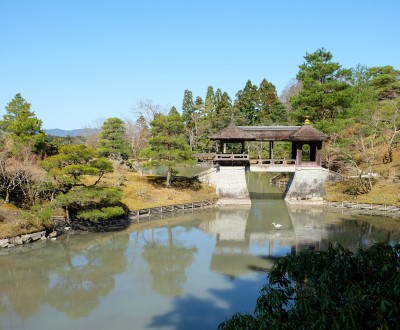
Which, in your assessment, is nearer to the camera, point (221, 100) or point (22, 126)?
point (22, 126)

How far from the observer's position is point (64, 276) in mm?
15969

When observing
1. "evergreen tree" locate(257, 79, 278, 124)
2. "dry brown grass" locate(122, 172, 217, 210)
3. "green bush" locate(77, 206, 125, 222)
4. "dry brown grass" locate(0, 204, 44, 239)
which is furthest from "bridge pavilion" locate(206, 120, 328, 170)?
"evergreen tree" locate(257, 79, 278, 124)

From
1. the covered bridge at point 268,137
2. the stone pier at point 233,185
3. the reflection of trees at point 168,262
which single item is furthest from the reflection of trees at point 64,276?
the covered bridge at point 268,137

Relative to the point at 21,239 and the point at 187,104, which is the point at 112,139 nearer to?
the point at 21,239

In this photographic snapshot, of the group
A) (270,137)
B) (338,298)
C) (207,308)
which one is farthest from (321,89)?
(338,298)

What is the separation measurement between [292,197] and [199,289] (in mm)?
18861

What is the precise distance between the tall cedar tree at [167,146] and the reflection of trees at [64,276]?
35.4 feet

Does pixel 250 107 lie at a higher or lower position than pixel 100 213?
higher

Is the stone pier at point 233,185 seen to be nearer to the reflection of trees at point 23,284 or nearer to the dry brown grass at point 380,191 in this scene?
the dry brown grass at point 380,191

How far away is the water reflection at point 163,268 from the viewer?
39.9 feet

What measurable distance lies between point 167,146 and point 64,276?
1732cm

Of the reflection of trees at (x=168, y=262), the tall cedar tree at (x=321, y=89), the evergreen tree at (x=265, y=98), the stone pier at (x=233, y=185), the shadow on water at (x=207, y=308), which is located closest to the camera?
the shadow on water at (x=207, y=308)

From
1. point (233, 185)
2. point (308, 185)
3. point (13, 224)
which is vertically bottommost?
point (13, 224)

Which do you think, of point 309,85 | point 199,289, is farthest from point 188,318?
point 309,85
